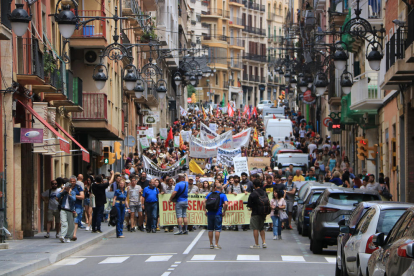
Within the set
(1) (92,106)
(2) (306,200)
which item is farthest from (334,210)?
(1) (92,106)

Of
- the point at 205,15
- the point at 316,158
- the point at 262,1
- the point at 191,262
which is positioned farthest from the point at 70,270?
the point at 262,1

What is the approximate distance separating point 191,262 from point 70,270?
2407mm

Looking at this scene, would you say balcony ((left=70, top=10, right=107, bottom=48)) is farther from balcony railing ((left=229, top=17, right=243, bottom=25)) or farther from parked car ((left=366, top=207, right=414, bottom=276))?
balcony railing ((left=229, top=17, right=243, bottom=25))

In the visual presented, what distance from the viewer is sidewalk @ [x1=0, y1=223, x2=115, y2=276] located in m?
15.9

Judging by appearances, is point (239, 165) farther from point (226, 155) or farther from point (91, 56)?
point (91, 56)

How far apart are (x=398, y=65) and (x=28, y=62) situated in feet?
31.9

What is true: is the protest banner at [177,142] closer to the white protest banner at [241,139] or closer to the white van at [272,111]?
the white protest banner at [241,139]

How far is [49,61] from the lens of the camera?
25.3 meters

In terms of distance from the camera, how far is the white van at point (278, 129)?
5591cm

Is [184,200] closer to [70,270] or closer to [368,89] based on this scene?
[70,270]

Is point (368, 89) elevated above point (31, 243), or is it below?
above

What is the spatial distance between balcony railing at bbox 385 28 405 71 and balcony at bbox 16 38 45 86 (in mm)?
9708

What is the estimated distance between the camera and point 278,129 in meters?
56.2

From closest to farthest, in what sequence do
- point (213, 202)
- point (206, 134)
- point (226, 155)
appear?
point (213, 202), point (226, 155), point (206, 134)
